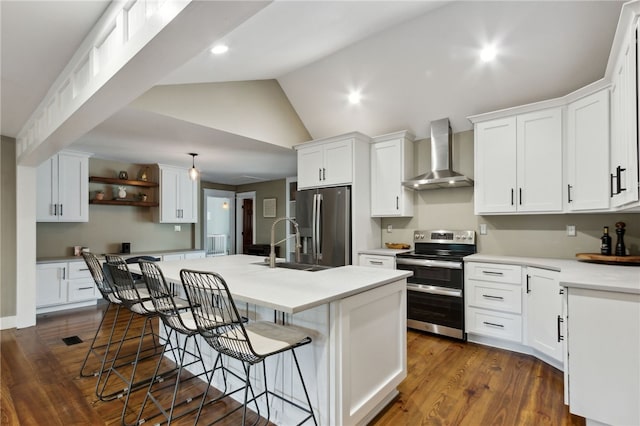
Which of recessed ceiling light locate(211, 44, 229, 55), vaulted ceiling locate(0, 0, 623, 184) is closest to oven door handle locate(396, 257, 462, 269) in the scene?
vaulted ceiling locate(0, 0, 623, 184)

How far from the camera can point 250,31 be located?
2.60 meters

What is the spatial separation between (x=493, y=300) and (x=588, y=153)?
1.58m

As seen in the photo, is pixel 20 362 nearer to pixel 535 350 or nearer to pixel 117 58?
pixel 117 58

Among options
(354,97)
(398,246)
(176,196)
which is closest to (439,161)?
(398,246)

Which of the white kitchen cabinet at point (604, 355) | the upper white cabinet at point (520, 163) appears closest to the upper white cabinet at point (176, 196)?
the upper white cabinet at point (520, 163)

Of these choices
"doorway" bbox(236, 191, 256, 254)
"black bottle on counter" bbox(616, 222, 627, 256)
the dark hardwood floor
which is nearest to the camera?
the dark hardwood floor

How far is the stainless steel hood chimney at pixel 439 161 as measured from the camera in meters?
3.76

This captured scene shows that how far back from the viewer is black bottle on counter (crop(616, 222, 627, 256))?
2.78 m

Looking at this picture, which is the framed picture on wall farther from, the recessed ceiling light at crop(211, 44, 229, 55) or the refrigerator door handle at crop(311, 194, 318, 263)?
the recessed ceiling light at crop(211, 44, 229, 55)

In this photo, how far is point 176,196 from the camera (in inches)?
240

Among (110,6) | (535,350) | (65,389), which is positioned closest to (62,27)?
(110,6)

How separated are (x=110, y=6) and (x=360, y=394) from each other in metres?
2.52

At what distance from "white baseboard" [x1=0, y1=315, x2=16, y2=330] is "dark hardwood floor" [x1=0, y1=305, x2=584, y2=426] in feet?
1.91

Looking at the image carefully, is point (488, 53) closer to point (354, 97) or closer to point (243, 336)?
point (354, 97)
